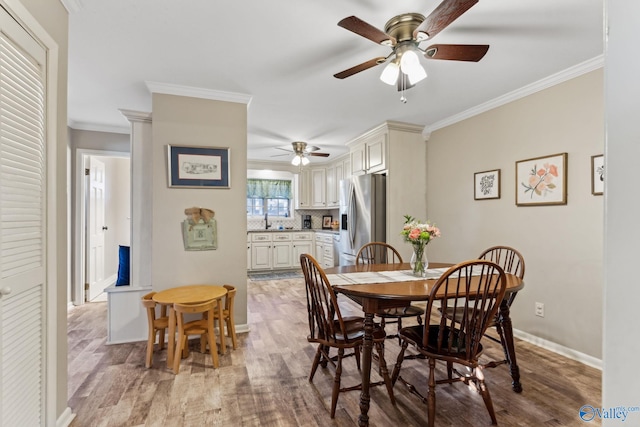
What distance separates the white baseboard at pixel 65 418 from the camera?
5.48 ft

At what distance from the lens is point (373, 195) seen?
4062 millimetres

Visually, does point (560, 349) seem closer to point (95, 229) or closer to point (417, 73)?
point (417, 73)

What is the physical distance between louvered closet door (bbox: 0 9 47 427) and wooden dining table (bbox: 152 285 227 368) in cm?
89

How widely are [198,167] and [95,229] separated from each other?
8.47ft

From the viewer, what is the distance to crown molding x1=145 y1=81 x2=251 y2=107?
284 centimetres

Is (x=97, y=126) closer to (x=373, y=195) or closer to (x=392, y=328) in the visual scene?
(x=373, y=195)

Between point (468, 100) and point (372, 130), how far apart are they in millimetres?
1311

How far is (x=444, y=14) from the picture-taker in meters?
1.51

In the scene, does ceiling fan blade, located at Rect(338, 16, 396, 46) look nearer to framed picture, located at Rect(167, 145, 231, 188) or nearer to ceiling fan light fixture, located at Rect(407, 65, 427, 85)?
ceiling fan light fixture, located at Rect(407, 65, 427, 85)

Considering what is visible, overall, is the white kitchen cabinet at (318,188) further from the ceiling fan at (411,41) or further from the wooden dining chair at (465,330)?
the wooden dining chair at (465,330)

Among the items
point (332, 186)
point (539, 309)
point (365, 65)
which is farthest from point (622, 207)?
point (332, 186)

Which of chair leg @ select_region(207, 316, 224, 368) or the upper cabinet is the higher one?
the upper cabinet

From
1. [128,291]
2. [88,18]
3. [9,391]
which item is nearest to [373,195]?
[128,291]

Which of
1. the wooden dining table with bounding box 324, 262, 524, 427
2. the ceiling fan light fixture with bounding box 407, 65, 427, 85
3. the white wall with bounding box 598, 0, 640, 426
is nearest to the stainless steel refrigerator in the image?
the wooden dining table with bounding box 324, 262, 524, 427
